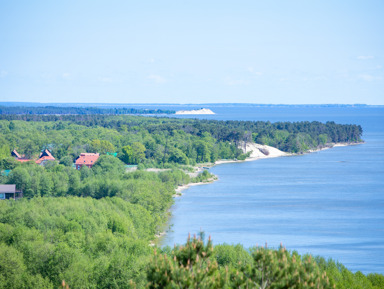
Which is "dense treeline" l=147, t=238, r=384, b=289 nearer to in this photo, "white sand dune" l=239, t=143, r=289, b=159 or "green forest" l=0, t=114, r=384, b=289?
"green forest" l=0, t=114, r=384, b=289

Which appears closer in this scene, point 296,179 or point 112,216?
point 112,216

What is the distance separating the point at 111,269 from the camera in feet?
74.7

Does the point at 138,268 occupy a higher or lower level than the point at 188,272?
lower

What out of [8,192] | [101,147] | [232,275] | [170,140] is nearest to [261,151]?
[170,140]

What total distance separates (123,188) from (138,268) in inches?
845

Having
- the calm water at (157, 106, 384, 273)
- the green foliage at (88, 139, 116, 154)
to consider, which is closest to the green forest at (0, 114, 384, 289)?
the green foliage at (88, 139, 116, 154)

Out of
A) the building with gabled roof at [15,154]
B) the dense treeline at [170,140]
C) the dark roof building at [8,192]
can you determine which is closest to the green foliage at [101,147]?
the dense treeline at [170,140]

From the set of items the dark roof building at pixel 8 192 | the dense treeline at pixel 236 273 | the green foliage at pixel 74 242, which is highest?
the dense treeline at pixel 236 273

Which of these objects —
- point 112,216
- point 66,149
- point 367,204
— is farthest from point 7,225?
point 66,149

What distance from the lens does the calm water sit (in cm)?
3619

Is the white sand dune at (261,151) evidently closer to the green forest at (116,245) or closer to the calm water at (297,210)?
the calm water at (297,210)

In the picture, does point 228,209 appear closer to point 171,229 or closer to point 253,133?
point 171,229

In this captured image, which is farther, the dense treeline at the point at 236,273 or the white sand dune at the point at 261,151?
the white sand dune at the point at 261,151

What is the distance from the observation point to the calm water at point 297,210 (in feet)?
119
